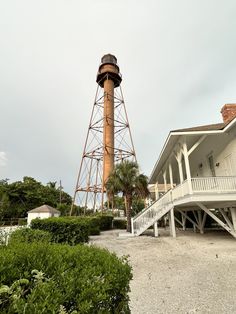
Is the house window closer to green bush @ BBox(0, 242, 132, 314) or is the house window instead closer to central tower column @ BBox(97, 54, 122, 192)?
green bush @ BBox(0, 242, 132, 314)

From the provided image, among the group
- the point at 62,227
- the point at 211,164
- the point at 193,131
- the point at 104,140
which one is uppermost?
the point at 104,140

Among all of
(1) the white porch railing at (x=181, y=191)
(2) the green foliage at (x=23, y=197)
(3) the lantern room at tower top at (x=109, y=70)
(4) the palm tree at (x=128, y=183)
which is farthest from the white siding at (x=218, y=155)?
(2) the green foliage at (x=23, y=197)

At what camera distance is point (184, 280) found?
5328mm

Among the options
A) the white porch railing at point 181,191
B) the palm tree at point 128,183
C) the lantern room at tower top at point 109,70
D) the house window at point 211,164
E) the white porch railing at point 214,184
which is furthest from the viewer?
the lantern room at tower top at point 109,70

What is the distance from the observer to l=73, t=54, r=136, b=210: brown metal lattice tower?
26.8m

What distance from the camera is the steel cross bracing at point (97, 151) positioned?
26.6 metres

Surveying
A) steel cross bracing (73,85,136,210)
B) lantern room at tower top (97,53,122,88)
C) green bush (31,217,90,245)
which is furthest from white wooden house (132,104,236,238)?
lantern room at tower top (97,53,122,88)

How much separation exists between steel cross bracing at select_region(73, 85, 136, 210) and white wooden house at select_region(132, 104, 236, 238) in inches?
493

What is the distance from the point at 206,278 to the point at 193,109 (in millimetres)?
14885

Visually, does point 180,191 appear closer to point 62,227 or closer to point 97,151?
point 62,227

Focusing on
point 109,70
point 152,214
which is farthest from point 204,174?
point 109,70

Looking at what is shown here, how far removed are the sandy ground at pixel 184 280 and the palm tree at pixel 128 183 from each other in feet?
22.3

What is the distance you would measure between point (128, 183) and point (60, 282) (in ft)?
46.9

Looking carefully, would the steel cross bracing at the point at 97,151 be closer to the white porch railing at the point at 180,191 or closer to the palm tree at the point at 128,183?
the palm tree at the point at 128,183
